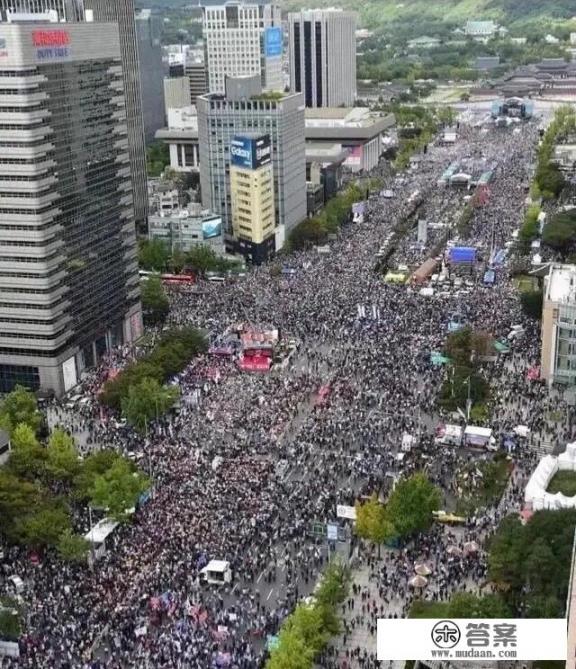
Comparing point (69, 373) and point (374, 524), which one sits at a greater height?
point (374, 524)

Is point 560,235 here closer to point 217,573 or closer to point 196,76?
point 217,573

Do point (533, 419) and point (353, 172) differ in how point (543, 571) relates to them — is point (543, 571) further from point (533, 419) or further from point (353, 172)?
point (353, 172)

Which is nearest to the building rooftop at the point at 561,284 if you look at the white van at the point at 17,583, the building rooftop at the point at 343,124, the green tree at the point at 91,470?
the green tree at the point at 91,470

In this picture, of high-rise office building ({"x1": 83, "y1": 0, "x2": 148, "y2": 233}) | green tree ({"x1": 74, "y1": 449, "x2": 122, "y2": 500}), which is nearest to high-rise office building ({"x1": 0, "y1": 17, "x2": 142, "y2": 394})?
green tree ({"x1": 74, "y1": 449, "x2": 122, "y2": 500})

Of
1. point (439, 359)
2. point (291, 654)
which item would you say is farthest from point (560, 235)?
point (291, 654)

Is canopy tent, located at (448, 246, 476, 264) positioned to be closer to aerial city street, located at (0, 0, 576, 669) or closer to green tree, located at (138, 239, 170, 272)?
aerial city street, located at (0, 0, 576, 669)

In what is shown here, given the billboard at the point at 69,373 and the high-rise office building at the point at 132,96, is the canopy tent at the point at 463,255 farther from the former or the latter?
the billboard at the point at 69,373

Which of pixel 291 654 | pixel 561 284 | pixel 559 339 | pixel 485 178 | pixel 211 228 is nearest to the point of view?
pixel 291 654

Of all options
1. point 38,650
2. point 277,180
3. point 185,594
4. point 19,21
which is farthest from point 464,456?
point 277,180
